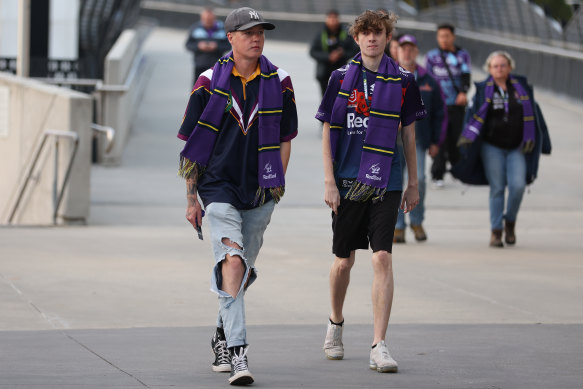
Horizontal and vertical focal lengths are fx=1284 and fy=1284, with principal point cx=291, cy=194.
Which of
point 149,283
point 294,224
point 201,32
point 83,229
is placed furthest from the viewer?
point 201,32

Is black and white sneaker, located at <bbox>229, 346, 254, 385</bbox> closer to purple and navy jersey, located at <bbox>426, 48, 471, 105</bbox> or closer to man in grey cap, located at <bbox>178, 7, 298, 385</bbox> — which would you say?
man in grey cap, located at <bbox>178, 7, 298, 385</bbox>

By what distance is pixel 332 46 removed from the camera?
19.4m

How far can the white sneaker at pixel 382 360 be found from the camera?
646 cm

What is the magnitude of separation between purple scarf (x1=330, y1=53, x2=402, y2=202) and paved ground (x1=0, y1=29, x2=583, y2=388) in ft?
3.07

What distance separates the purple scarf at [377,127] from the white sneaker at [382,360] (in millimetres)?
797

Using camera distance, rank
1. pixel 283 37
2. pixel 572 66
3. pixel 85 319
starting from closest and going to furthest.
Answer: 1. pixel 85 319
2. pixel 572 66
3. pixel 283 37

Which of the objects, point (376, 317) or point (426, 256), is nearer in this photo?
point (376, 317)

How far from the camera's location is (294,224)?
13.3 metres

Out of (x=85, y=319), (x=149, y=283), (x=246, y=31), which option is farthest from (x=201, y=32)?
(x=246, y=31)

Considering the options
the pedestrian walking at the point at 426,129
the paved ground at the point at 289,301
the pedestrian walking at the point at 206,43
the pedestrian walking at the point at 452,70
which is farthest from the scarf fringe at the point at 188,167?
the pedestrian walking at the point at 206,43

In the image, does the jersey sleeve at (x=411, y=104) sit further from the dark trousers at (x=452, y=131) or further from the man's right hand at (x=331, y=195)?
the dark trousers at (x=452, y=131)

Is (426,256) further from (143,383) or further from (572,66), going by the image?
(572,66)

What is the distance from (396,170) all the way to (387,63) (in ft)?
1.88

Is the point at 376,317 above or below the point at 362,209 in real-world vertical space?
below
